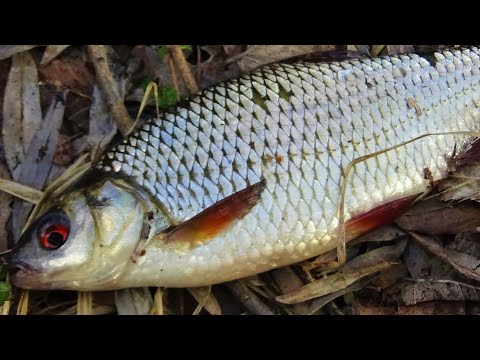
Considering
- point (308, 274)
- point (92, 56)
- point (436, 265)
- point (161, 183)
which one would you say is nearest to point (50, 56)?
point (92, 56)

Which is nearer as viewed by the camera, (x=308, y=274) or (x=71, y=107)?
(x=308, y=274)

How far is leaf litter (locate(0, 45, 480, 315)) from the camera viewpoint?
3.32 meters

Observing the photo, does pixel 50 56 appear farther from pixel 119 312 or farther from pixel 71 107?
pixel 119 312

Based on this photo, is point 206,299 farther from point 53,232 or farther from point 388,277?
point 388,277

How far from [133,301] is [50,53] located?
1668 mm

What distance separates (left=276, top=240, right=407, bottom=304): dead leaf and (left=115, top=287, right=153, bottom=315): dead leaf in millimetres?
730

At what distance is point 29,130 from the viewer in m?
3.65

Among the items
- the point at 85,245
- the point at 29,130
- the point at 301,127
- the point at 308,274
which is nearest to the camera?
the point at 85,245

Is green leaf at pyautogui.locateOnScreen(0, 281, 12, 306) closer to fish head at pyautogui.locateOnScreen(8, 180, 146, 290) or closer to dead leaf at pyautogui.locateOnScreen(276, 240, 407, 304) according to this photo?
fish head at pyautogui.locateOnScreen(8, 180, 146, 290)

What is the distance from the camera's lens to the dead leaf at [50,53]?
376cm

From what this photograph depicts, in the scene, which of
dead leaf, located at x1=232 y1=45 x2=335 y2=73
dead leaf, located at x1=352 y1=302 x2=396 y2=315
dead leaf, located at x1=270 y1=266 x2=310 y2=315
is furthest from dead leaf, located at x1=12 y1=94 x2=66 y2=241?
dead leaf, located at x1=352 y1=302 x2=396 y2=315

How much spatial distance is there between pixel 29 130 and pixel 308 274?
1.91 metres

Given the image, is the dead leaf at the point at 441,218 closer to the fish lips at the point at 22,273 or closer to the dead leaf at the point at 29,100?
the fish lips at the point at 22,273

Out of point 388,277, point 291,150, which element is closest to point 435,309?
point 388,277
